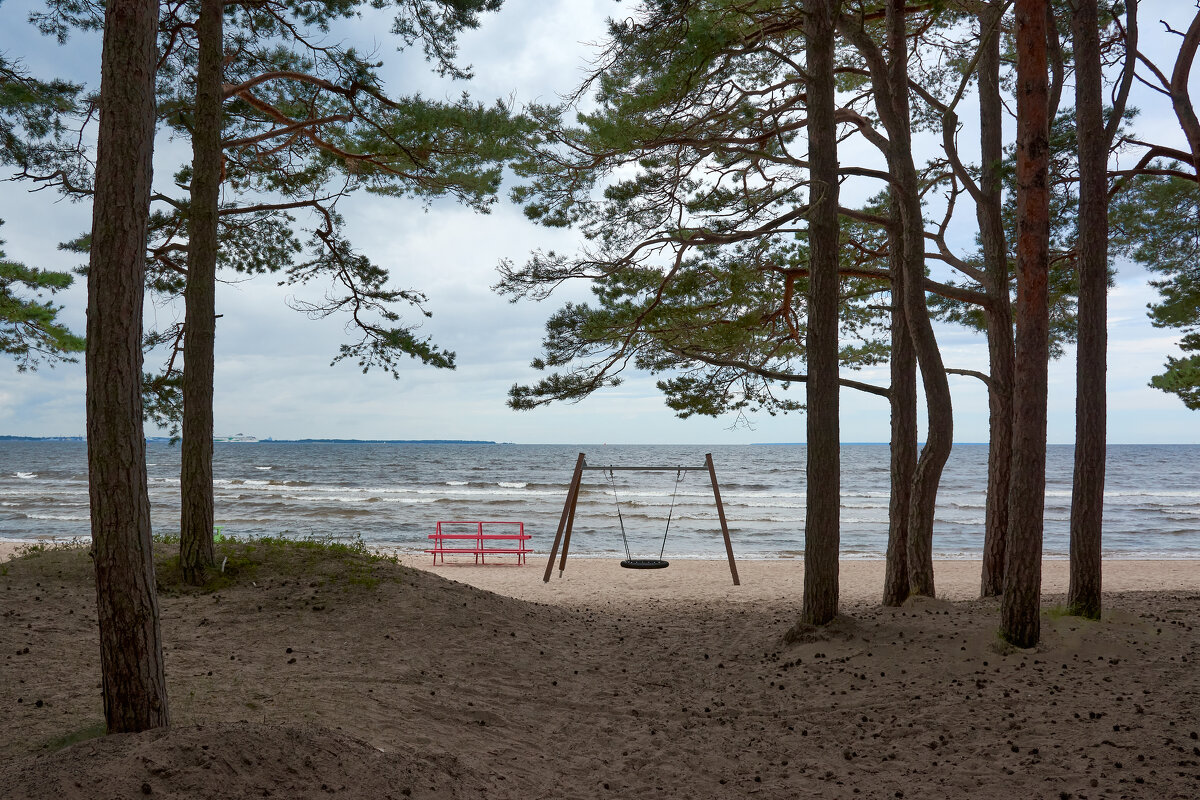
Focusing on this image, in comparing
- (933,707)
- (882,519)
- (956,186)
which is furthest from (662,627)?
(882,519)

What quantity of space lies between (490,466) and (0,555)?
38.4 meters

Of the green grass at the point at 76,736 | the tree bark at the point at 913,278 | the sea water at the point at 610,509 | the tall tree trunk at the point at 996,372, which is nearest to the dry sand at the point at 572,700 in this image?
the green grass at the point at 76,736

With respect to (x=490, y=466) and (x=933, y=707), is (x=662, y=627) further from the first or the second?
(x=490, y=466)

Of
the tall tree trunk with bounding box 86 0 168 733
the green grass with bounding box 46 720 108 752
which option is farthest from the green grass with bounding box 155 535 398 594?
the tall tree trunk with bounding box 86 0 168 733

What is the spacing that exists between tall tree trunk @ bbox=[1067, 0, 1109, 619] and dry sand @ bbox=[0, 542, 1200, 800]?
1.40 feet

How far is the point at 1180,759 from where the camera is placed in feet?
10.8

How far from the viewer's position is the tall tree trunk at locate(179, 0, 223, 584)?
579 centimetres

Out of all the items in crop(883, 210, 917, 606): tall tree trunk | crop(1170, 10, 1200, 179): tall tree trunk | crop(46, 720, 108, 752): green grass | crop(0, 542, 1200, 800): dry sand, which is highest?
crop(1170, 10, 1200, 179): tall tree trunk

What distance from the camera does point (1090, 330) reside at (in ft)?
17.4

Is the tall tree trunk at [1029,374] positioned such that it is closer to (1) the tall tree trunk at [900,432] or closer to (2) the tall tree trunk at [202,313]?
(1) the tall tree trunk at [900,432]

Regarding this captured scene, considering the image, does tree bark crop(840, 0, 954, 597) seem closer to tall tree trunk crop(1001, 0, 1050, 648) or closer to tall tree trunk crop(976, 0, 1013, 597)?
tall tree trunk crop(976, 0, 1013, 597)

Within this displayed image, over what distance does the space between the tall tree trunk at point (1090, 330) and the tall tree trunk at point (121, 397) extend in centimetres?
558

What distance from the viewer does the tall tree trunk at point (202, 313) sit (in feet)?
19.0

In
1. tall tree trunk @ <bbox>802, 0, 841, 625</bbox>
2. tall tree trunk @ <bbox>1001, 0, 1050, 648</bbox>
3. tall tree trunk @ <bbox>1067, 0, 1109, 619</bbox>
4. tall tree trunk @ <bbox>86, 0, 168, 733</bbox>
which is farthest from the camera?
tall tree trunk @ <bbox>802, 0, 841, 625</bbox>
